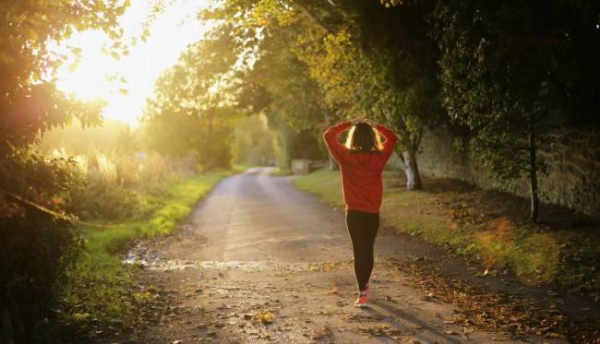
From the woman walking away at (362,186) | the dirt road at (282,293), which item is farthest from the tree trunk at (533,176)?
the woman walking away at (362,186)

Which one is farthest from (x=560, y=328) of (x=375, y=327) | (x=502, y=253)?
(x=502, y=253)

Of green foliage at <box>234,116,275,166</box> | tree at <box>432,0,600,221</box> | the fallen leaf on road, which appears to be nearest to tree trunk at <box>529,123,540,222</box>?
tree at <box>432,0,600,221</box>

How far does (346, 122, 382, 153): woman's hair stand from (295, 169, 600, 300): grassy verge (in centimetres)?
331

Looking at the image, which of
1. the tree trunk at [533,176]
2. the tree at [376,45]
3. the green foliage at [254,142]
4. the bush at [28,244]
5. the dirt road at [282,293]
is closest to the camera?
the bush at [28,244]

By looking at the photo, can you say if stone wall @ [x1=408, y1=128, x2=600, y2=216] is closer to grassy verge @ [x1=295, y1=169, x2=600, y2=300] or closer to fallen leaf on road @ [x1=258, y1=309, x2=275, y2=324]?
grassy verge @ [x1=295, y1=169, x2=600, y2=300]

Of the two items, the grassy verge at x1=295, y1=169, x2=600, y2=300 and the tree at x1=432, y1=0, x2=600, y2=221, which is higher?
the tree at x1=432, y1=0, x2=600, y2=221

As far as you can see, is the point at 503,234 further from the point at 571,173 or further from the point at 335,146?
the point at 335,146

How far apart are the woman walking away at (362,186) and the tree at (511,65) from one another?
195 inches

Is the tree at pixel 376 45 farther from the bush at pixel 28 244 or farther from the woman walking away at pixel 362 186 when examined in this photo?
the bush at pixel 28 244

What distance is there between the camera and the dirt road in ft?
18.9

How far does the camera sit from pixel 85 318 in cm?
612

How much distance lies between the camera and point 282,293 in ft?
25.0

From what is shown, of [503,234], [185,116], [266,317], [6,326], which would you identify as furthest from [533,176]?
[185,116]

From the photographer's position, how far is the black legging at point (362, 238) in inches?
271
